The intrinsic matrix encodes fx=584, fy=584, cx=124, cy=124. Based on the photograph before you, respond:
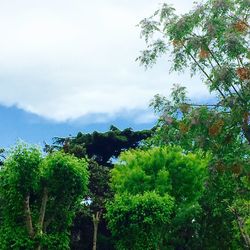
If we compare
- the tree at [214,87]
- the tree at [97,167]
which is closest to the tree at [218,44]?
the tree at [214,87]

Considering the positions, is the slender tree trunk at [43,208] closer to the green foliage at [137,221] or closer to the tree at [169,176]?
the green foliage at [137,221]

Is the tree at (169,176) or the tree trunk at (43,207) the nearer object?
the tree trunk at (43,207)

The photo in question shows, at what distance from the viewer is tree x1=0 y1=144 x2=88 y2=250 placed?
2480 centimetres

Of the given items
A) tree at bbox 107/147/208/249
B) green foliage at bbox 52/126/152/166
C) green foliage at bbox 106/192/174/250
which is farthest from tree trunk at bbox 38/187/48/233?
green foliage at bbox 52/126/152/166

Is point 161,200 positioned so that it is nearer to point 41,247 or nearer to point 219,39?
point 41,247

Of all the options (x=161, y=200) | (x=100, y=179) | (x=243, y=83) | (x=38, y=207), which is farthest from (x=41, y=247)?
(x=100, y=179)

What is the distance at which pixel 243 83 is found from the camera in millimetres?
23297

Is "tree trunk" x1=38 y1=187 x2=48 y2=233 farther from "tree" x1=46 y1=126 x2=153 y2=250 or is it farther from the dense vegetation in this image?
"tree" x1=46 y1=126 x2=153 y2=250

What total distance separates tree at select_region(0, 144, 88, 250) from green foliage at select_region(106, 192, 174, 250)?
1.99 metres

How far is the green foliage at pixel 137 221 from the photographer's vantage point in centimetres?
2517

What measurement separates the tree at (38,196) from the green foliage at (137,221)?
6.52ft

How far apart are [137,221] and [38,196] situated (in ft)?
15.0

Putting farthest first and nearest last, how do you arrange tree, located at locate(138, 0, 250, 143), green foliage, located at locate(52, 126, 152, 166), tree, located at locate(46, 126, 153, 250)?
green foliage, located at locate(52, 126, 152, 166), tree, located at locate(46, 126, 153, 250), tree, located at locate(138, 0, 250, 143)

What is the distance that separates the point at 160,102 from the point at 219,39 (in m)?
5.49
